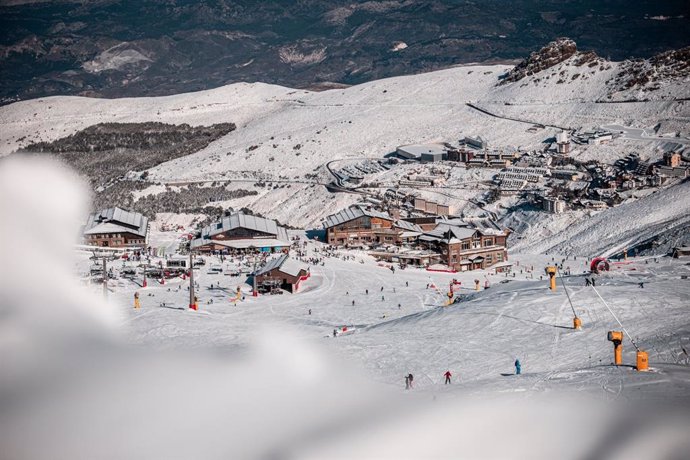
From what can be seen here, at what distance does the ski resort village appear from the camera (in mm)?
25484

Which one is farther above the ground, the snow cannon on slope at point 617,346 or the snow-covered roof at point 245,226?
the snow-covered roof at point 245,226

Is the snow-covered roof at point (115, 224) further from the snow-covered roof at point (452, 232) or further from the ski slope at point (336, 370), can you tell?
the snow-covered roof at point (452, 232)

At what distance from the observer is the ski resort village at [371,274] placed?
25.5 metres

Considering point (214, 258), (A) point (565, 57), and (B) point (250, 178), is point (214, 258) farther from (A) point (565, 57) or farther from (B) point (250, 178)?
(A) point (565, 57)

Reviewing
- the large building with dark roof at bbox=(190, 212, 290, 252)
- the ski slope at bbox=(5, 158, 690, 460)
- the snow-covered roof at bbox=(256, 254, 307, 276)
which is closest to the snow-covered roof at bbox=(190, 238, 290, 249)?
the large building with dark roof at bbox=(190, 212, 290, 252)

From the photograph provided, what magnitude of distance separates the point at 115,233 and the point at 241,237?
32.6 feet

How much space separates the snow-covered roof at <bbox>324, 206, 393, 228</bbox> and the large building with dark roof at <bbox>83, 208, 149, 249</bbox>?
14.4m

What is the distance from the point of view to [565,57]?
4766 inches

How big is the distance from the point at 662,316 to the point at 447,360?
923 cm

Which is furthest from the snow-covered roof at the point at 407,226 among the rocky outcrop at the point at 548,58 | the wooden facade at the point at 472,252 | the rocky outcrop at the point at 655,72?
the rocky outcrop at the point at 548,58

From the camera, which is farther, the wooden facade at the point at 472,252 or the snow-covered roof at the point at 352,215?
the snow-covered roof at the point at 352,215

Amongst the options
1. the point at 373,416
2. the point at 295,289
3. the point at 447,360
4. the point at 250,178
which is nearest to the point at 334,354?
the point at 447,360

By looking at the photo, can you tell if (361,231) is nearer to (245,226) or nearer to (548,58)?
(245,226)

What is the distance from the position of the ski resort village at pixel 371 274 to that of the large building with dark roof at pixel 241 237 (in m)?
0.33
